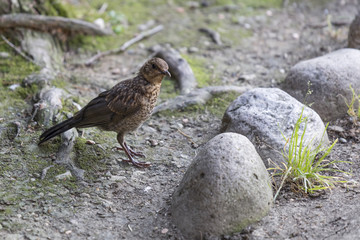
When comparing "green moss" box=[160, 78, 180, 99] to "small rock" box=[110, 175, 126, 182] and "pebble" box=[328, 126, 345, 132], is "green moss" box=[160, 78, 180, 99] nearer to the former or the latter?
"small rock" box=[110, 175, 126, 182]

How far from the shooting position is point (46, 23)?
706 cm

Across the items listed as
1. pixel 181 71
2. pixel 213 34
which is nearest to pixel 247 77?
pixel 181 71

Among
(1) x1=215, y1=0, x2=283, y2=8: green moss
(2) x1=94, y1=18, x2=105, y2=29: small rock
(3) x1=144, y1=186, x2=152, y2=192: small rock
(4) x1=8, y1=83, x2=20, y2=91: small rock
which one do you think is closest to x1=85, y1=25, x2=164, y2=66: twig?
(2) x1=94, y1=18, x2=105, y2=29: small rock

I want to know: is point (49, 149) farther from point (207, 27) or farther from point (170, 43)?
point (207, 27)

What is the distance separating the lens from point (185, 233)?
3686mm

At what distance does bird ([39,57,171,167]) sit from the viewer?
475 cm

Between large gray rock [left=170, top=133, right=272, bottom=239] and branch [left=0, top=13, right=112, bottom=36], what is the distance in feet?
14.8

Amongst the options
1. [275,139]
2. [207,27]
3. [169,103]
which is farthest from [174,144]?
[207,27]

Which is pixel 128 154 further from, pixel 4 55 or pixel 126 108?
pixel 4 55

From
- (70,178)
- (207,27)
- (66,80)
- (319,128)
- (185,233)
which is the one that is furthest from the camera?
(207,27)

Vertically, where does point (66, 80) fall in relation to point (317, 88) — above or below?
below

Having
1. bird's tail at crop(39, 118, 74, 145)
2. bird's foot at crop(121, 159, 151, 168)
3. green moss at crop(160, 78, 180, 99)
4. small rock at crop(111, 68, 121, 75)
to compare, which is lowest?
bird's foot at crop(121, 159, 151, 168)

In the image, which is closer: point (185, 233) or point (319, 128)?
point (185, 233)

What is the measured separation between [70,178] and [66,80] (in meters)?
2.53
